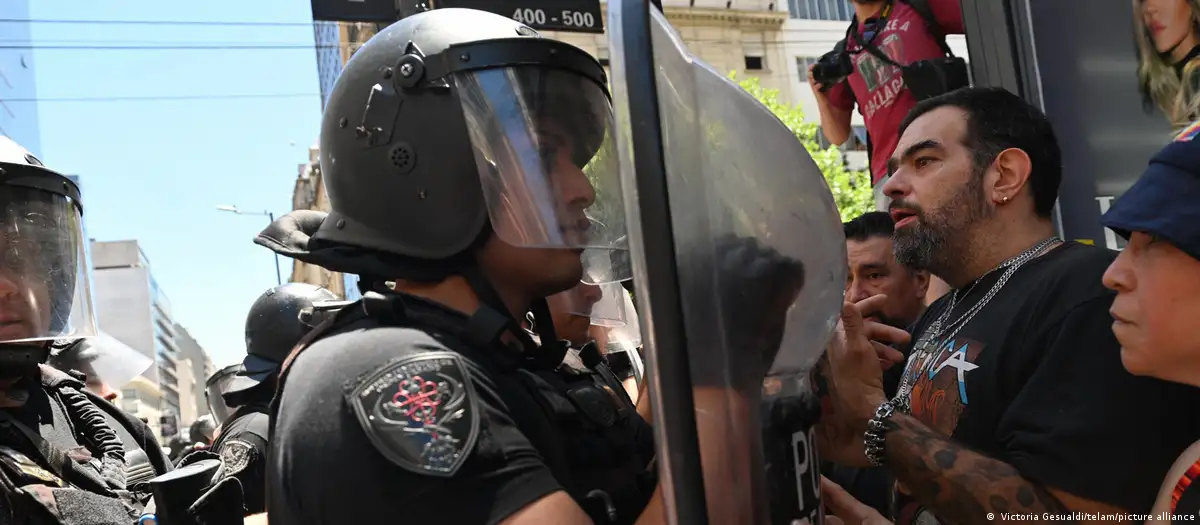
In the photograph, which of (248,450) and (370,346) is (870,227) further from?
(370,346)

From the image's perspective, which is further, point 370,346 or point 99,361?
point 99,361

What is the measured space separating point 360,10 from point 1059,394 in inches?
149

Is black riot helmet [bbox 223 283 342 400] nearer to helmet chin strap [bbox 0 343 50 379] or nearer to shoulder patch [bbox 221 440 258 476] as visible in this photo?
shoulder patch [bbox 221 440 258 476]

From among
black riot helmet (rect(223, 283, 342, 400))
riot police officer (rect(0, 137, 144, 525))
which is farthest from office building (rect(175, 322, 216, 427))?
riot police officer (rect(0, 137, 144, 525))

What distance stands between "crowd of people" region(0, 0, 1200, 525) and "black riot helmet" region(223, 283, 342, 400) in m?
1.83

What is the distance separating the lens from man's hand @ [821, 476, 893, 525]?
6.70 ft

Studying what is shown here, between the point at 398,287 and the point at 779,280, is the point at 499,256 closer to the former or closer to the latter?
the point at 398,287

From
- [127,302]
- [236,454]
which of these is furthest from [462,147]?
[127,302]

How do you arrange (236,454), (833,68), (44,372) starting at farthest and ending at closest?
(833,68), (236,454), (44,372)

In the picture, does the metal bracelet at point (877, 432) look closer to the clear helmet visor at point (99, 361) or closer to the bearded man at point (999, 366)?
the bearded man at point (999, 366)

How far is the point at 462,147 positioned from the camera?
5.80 ft

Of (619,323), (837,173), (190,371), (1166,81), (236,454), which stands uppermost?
(837,173)

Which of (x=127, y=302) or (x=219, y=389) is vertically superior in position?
(x=127, y=302)

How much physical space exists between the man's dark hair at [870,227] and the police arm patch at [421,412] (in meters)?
2.75
